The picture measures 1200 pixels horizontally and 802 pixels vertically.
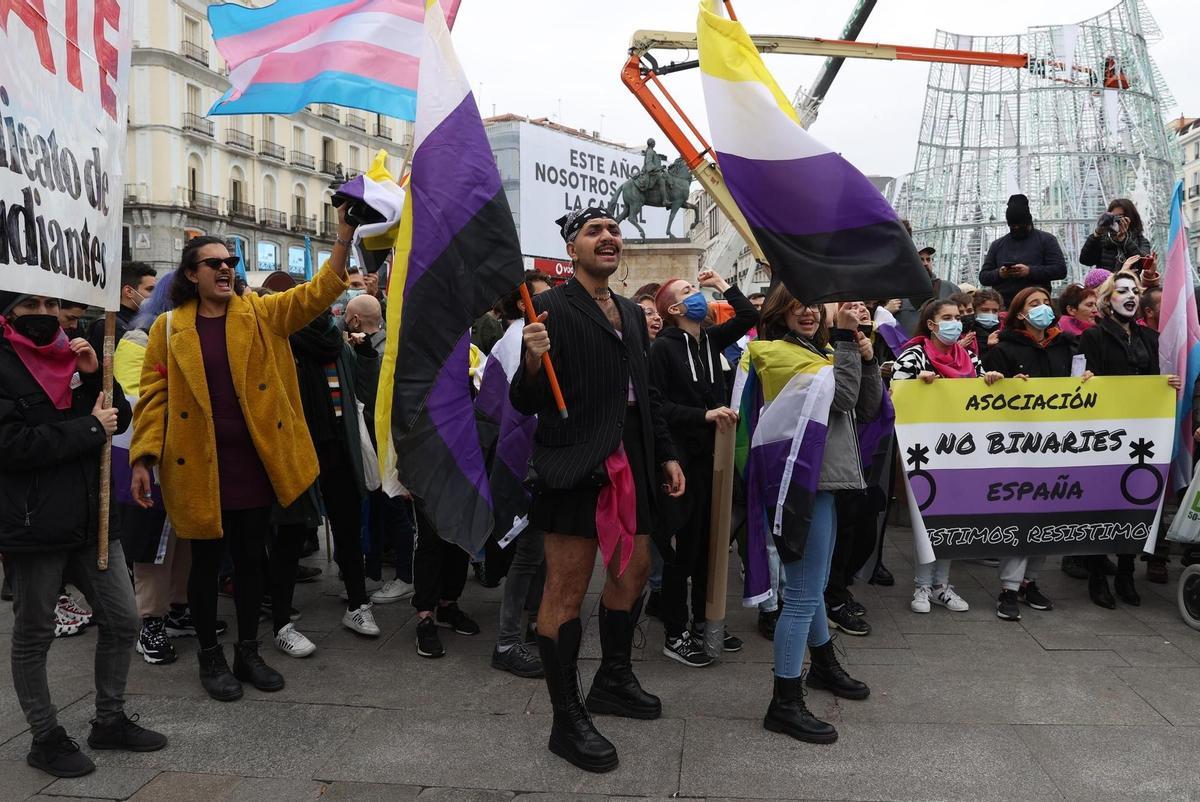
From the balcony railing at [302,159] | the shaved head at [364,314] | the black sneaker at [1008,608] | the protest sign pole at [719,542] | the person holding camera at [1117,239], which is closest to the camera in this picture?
the protest sign pole at [719,542]

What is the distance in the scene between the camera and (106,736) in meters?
3.43

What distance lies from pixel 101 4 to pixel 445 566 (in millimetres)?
2995

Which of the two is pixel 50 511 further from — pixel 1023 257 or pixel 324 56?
pixel 1023 257

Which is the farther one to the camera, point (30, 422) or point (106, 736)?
point (106, 736)

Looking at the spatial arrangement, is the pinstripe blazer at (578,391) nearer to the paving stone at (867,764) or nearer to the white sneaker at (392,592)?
the paving stone at (867,764)

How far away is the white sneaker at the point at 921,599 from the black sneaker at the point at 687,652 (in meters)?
1.51

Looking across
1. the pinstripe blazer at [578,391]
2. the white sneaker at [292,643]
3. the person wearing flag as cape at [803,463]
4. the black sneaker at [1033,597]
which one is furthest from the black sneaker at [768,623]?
the white sneaker at [292,643]

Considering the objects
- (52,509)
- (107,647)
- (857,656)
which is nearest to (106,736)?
(107,647)

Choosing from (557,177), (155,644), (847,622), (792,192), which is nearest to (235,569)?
(155,644)

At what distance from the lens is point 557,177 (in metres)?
16.5

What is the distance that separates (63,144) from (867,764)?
3.57 meters

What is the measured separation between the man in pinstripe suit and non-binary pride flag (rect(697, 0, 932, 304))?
1.91 feet

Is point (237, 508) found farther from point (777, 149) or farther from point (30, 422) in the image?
point (777, 149)

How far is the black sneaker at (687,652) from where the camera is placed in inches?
171
